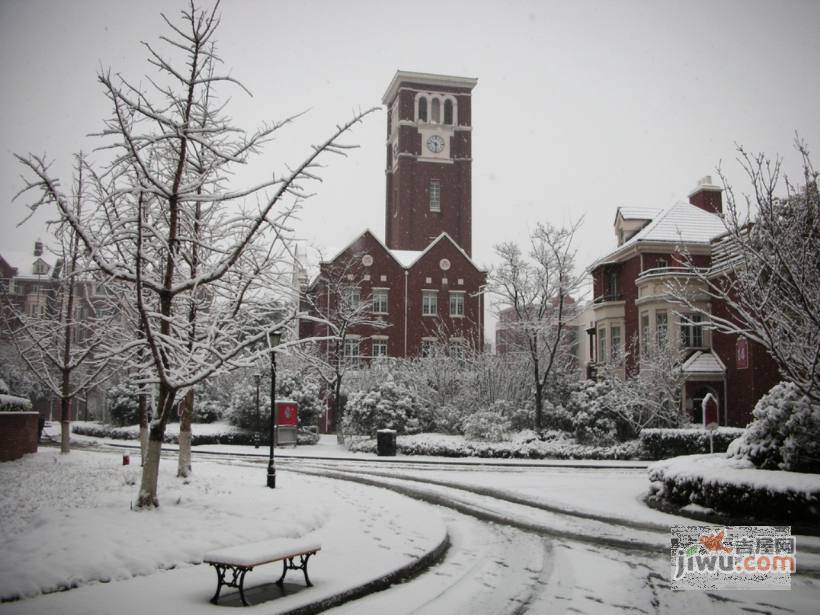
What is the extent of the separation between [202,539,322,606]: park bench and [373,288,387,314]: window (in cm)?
4034

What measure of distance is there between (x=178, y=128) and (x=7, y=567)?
6.10 meters

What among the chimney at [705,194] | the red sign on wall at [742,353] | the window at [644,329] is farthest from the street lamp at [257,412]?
the chimney at [705,194]

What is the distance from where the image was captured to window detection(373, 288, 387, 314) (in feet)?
159

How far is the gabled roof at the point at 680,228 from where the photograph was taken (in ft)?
112

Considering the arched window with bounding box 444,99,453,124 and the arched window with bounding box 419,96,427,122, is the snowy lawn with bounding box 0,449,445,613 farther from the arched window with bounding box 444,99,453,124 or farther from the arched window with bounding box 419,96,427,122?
the arched window with bounding box 444,99,453,124

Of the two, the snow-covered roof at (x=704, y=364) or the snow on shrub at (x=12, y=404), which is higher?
the snow-covered roof at (x=704, y=364)

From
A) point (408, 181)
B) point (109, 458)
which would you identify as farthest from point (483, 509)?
point (408, 181)

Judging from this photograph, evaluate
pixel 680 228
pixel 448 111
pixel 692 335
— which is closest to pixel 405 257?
pixel 448 111

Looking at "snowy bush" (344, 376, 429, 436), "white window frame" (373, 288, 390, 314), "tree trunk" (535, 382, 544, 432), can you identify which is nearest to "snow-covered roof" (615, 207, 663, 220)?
"tree trunk" (535, 382, 544, 432)

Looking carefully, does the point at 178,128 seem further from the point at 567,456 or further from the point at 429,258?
the point at 429,258

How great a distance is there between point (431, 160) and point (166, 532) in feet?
178

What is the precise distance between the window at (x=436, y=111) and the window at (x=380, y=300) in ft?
68.3

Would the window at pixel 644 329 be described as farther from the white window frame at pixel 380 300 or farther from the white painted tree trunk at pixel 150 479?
the white painted tree trunk at pixel 150 479

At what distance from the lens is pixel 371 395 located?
31312 millimetres
